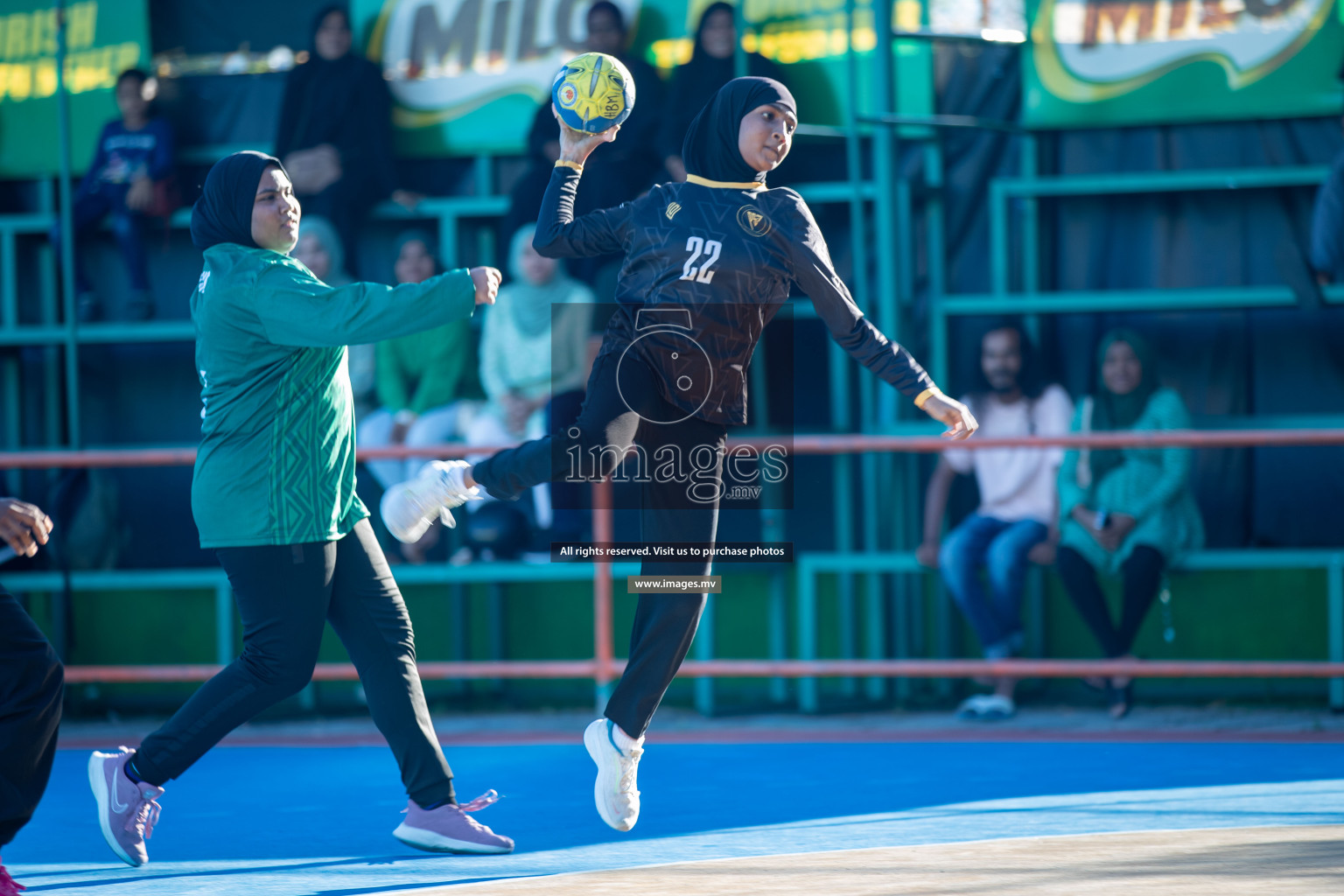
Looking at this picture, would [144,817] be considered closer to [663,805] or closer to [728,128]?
[663,805]

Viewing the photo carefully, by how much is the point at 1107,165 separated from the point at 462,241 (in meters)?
3.33

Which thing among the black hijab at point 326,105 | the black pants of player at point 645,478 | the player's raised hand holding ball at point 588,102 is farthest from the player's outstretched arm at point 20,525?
the black hijab at point 326,105

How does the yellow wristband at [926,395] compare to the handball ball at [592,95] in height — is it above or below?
below

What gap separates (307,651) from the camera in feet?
13.3

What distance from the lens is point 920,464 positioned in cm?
774

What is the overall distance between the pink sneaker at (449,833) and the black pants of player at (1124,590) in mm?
3421

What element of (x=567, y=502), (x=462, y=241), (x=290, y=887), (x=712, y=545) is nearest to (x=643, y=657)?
(x=712, y=545)

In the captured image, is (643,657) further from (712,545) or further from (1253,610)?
(1253,610)

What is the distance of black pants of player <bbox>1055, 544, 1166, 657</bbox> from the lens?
22.5 ft

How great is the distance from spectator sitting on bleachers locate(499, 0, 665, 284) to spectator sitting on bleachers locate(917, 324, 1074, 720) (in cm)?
186

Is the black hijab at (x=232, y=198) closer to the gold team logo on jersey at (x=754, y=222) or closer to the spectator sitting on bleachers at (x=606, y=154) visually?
the gold team logo on jersey at (x=754, y=222)

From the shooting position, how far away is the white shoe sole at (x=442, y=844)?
14.0 ft

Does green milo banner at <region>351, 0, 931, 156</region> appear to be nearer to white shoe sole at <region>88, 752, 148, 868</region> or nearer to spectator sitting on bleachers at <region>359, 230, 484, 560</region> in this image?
spectator sitting on bleachers at <region>359, 230, 484, 560</region>

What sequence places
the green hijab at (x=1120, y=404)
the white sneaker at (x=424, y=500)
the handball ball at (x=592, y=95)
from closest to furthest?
1. the handball ball at (x=592, y=95)
2. the white sneaker at (x=424, y=500)
3. the green hijab at (x=1120, y=404)
